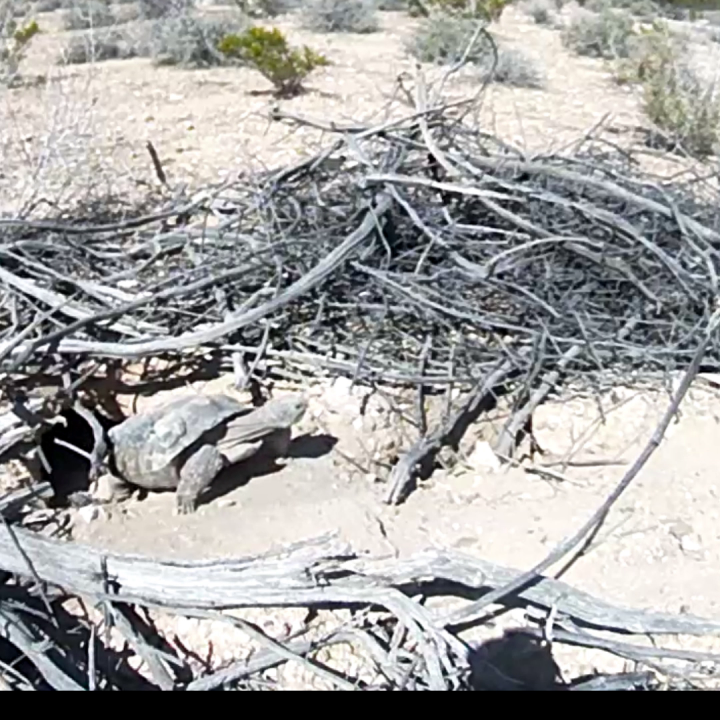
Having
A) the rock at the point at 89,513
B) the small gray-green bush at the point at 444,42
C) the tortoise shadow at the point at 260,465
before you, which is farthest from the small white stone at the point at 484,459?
the small gray-green bush at the point at 444,42

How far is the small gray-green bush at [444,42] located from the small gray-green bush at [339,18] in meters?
1.76

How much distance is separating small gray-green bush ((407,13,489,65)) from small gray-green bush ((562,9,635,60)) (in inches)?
62.1

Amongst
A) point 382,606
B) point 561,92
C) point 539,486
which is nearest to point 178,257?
point 539,486

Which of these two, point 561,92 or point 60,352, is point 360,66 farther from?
point 60,352

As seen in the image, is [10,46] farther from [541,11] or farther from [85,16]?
[541,11]

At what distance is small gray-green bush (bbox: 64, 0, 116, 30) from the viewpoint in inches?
505

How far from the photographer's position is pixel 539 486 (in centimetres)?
378

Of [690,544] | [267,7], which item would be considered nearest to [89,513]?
[690,544]

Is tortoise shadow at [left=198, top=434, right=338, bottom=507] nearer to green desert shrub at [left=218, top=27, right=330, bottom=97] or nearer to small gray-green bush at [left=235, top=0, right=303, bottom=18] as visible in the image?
green desert shrub at [left=218, top=27, right=330, bottom=97]

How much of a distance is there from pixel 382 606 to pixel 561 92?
25.5ft

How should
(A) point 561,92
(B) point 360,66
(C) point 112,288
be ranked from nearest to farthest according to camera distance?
(C) point 112,288, (A) point 561,92, (B) point 360,66

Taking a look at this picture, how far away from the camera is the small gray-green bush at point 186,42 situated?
10.3 m

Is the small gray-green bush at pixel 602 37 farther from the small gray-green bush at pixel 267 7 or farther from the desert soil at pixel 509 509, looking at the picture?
the desert soil at pixel 509 509

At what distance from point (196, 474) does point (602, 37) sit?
389 inches
